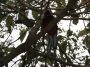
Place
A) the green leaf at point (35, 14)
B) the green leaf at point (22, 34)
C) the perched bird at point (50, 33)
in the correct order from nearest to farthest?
the perched bird at point (50, 33) < the green leaf at point (22, 34) < the green leaf at point (35, 14)

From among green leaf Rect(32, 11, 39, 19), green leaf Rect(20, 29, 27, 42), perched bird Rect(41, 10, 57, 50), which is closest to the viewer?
perched bird Rect(41, 10, 57, 50)

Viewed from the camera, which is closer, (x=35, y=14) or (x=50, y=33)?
Result: (x=50, y=33)

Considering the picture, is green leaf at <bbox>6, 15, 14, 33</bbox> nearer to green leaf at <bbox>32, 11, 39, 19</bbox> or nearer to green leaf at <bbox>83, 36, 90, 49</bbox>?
green leaf at <bbox>32, 11, 39, 19</bbox>

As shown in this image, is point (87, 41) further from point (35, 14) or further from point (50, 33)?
point (35, 14)

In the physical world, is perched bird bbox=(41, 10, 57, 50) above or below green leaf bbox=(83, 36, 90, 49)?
above

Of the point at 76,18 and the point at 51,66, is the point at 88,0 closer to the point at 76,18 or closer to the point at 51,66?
the point at 76,18

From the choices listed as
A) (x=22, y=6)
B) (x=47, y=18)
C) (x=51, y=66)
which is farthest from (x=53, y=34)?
(x=22, y=6)

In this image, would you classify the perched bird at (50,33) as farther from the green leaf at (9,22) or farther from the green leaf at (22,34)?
the green leaf at (9,22)

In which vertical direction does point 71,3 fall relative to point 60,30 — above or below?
above

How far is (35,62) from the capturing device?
3275mm

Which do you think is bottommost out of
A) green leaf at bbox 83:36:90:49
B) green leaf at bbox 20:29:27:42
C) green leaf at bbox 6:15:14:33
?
green leaf at bbox 83:36:90:49

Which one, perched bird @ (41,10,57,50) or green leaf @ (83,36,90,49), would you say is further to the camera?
green leaf @ (83,36,90,49)

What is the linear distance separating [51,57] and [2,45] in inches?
38.1

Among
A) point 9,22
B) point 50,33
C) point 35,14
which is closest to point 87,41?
point 50,33
